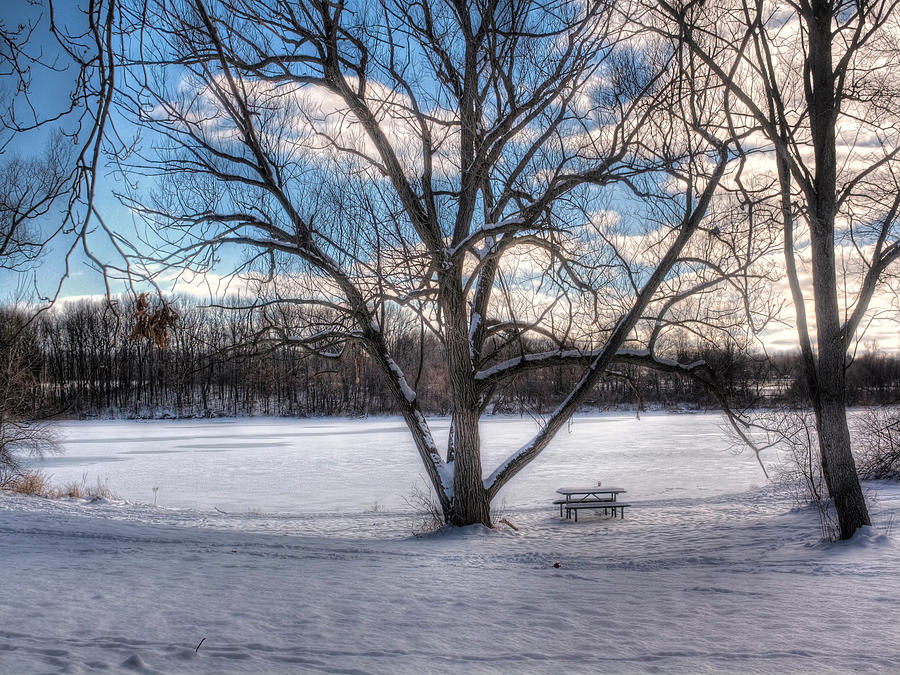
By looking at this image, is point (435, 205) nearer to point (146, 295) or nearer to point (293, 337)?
point (293, 337)

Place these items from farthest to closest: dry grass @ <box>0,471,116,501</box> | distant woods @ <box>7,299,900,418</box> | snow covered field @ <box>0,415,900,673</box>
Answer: dry grass @ <box>0,471,116,501</box> < distant woods @ <box>7,299,900,418</box> < snow covered field @ <box>0,415,900,673</box>

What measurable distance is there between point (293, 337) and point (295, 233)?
178cm

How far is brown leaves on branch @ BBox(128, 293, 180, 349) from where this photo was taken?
7.65ft

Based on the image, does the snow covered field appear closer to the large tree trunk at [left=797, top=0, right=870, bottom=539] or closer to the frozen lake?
the large tree trunk at [left=797, top=0, right=870, bottom=539]

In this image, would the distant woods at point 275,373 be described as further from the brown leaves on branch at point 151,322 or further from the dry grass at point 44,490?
the dry grass at point 44,490

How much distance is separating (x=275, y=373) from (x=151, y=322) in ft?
31.7

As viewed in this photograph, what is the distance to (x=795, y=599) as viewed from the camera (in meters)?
5.71

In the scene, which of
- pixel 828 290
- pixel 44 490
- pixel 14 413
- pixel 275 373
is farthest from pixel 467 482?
pixel 14 413

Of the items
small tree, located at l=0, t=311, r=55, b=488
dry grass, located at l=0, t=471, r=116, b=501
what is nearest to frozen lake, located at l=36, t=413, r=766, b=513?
dry grass, located at l=0, t=471, r=116, b=501

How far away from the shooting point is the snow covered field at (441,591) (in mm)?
4297

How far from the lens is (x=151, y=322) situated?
2385mm

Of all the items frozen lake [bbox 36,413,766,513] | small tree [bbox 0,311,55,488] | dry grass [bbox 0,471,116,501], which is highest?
small tree [bbox 0,311,55,488]

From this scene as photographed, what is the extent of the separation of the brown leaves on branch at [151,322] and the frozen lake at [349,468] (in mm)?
12379

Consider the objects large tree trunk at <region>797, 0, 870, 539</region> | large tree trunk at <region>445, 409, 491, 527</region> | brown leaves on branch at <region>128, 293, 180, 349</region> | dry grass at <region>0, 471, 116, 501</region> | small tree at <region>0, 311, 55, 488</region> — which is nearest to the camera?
brown leaves on branch at <region>128, 293, 180, 349</region>
